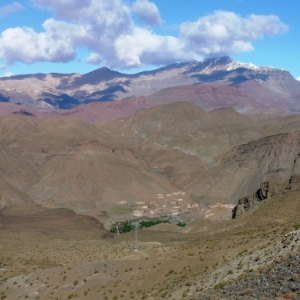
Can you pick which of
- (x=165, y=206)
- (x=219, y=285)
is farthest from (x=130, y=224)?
(x=219, y=285)

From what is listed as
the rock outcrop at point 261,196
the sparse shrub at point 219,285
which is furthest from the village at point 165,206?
the sparse shrub at point 219,285

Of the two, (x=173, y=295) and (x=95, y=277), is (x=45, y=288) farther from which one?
(x=173, y=295)

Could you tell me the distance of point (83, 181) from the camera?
19188 centimetres

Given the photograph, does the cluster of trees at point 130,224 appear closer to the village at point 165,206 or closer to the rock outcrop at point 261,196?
the village at point 165,206

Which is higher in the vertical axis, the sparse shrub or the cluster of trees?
the sparse shrub

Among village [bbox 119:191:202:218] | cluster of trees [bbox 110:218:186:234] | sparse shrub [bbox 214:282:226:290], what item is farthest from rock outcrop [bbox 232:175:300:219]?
sparse shrub [bbox 214:282:226:290]

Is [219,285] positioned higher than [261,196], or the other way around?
[219,285]

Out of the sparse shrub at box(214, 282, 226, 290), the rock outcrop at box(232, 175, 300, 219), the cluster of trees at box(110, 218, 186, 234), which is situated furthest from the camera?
the cluster of trees at box(110, 218, 186, 234)

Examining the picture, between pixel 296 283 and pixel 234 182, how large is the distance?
17724 cm

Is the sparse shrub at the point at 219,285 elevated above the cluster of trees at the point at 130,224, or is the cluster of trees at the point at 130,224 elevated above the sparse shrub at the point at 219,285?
the sparse shrub at the point at 219,285

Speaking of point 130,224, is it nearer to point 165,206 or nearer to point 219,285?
point 165,206

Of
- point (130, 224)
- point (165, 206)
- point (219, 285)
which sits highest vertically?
point (219, 285)

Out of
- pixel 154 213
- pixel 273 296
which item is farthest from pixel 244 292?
pixel 154 213

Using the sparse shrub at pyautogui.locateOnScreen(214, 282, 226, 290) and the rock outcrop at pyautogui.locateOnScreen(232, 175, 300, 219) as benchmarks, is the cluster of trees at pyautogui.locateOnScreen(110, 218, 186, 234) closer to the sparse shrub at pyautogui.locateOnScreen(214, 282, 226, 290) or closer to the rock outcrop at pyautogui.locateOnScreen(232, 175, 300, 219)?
the rock outcrop at pyautogui.locateOnScreen(232, 175, 300, 219)
